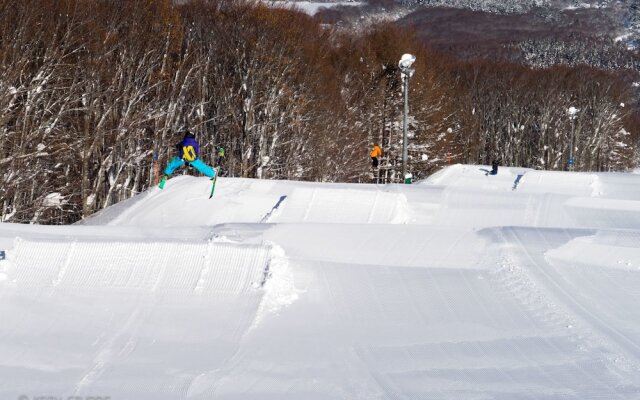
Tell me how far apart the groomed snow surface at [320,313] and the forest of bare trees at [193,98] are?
13078mm

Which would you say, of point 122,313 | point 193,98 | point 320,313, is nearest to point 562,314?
point 320,313

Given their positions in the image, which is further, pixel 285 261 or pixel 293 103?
pixel 293 103

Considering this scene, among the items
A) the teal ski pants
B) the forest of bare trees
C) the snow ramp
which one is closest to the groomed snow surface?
the snow ramp

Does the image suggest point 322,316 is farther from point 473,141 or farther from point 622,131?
point 622,131

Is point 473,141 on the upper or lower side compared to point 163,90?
lower

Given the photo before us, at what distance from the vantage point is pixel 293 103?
1404 inches

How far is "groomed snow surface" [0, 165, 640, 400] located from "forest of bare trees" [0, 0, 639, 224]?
13078mm

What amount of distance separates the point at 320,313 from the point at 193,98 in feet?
92.1

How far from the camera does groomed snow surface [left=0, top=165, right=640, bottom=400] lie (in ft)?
20.9

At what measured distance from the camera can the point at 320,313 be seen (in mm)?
8516

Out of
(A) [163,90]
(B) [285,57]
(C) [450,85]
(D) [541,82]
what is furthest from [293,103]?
(D) [541,82]

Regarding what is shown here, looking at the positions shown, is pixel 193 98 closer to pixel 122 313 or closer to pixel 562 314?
pixel 122 313

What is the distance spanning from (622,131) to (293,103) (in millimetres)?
53237

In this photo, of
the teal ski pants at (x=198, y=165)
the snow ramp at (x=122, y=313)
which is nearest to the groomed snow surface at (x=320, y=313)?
the snow ramp at (x=122, y=313)
